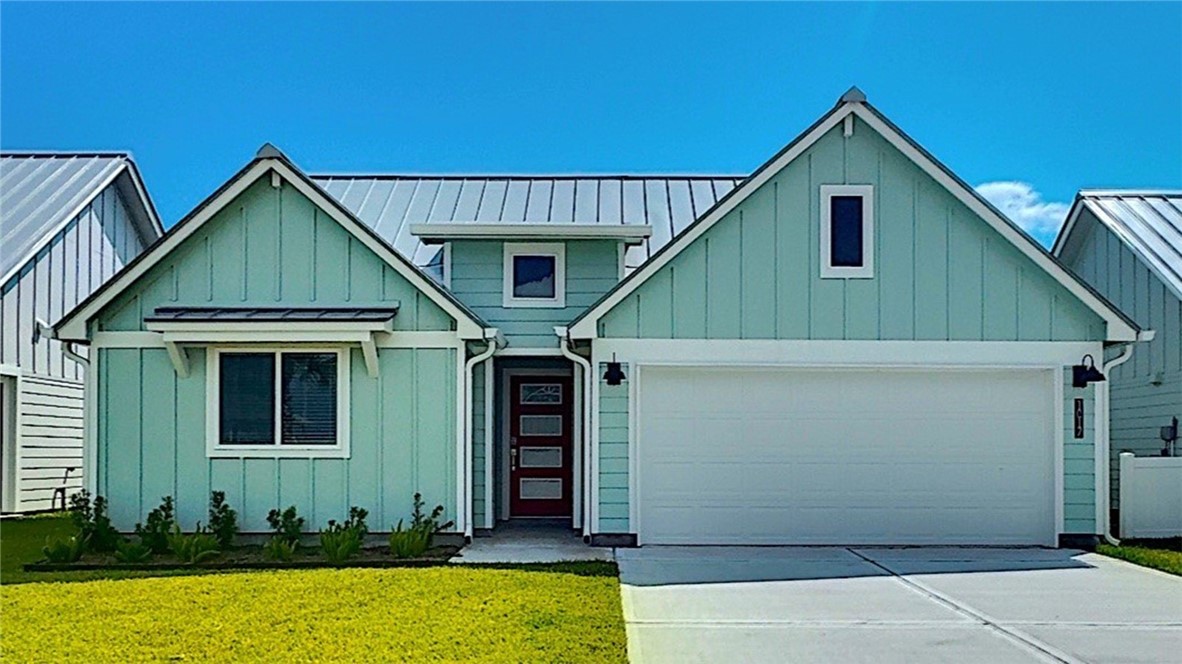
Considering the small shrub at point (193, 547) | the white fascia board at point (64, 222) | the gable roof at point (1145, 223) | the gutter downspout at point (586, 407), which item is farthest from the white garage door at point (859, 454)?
the white fascia board at point (64, 222)

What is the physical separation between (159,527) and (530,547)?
384cm

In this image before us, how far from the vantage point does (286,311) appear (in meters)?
12.6

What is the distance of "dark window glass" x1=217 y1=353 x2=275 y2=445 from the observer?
12.7 meters

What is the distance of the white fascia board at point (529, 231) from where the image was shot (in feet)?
46.0

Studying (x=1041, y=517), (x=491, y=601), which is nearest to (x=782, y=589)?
(x=491, y=601)

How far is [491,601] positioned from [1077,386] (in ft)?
24.4

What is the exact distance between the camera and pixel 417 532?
39.3ft

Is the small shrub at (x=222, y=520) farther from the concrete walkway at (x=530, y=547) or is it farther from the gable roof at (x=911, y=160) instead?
the gable roof at (x=911, y=160)

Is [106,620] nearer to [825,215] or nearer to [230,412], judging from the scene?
[230,412]

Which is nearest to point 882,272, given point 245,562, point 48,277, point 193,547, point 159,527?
point 245,562

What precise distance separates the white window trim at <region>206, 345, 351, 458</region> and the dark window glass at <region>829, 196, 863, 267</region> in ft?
17.9

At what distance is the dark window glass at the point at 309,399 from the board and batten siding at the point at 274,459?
218 mm

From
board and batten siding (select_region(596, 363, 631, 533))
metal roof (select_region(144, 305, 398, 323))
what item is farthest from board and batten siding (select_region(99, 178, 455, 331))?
board and batten siding (select_region(596, 363, 631, 533))

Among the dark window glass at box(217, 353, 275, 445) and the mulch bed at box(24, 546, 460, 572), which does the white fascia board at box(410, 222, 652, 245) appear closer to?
the dark window glass at box(217, 353, 275, 445)
